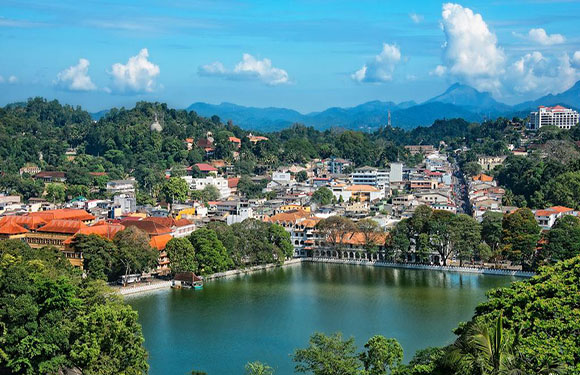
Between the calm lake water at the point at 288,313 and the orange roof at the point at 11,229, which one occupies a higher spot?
the orange roof at the point at 11,229

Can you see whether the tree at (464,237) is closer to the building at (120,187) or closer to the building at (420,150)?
the building at (120,187)

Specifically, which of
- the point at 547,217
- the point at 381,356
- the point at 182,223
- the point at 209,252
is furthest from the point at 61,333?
the point at 547,217

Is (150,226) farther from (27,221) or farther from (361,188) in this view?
(361,188)

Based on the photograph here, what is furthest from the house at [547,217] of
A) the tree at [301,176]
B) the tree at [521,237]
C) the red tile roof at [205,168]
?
the red tile roof at [205,168]

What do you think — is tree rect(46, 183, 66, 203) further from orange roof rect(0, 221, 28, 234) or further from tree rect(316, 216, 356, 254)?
tree rect(316, 216, 356, 254)

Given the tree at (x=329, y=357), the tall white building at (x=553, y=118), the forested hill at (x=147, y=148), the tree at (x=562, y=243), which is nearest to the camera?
the tree at (x=329, y=357)

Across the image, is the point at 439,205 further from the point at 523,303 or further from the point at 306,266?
the point at 523,303

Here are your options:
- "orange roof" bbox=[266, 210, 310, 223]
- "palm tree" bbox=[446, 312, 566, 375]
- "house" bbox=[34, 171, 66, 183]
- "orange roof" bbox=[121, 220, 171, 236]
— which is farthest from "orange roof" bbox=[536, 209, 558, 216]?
"house" bbox=[34, 171, 66, 183]
